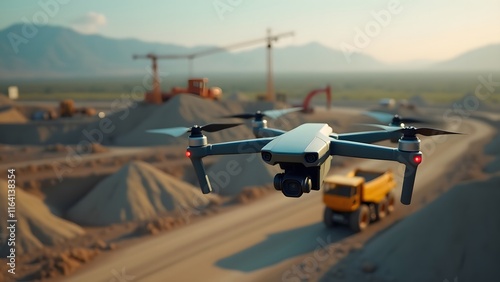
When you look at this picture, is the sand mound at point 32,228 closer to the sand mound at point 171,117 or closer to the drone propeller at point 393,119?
the sand mound at point 171,117

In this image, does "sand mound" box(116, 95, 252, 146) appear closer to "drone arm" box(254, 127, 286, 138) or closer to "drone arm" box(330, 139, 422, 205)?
"drone arm" box(254, 127, 286, 138)

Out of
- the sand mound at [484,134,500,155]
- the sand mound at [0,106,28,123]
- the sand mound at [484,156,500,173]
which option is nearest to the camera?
the sand mound at [484,156,500,173]

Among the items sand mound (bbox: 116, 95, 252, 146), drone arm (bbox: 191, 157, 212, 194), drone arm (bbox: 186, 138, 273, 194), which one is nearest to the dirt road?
drone arm (bbox: 191, 157, 212, 194)

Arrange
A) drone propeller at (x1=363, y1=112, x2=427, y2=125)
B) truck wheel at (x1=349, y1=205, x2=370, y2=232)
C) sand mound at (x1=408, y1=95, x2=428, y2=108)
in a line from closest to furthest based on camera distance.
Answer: drone propeller at (x1=363, y1=112, x2=427, y2=125)
truck wheel at (x1=349, y1=205, x2=370, y2=232)
sand mound at (x1=408, y1=95, x2=428, y2=108)

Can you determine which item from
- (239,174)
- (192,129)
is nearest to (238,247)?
(239,174)

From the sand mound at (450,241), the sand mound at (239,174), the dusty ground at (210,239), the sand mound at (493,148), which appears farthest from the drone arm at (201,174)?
the sand mound at (493,148)

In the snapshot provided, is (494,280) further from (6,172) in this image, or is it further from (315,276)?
(6,172)
